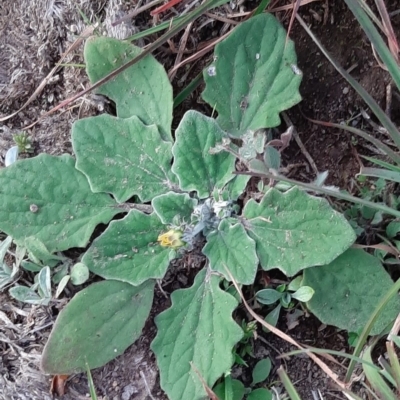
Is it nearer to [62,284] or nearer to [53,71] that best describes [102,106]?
[53,71]

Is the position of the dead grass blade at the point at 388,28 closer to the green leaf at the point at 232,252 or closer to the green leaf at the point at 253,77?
the green leaf at the point at 253,77

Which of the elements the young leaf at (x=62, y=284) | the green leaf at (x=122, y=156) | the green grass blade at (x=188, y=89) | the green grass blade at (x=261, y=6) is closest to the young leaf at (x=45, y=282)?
the young leaf at (x=62, y=284)

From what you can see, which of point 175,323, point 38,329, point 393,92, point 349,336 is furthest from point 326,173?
point 38,329

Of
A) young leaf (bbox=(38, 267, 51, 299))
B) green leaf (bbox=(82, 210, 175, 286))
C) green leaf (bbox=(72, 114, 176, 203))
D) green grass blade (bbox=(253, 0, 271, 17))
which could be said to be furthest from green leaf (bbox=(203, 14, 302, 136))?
young leaf (bbox=(38, 267, 51, 299))

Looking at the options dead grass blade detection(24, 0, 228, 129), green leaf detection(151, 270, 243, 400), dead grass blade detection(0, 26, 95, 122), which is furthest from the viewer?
dead grass blade detection(0, 26, 95, 122)

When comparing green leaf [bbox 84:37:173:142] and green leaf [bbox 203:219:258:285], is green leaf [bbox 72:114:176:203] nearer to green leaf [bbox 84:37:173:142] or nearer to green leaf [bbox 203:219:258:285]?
green leaf [bbox 84:37:173:142]
